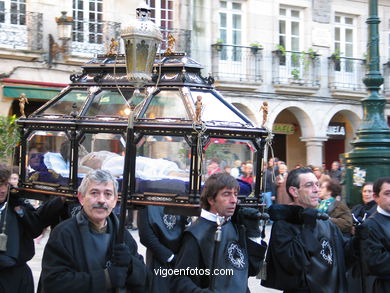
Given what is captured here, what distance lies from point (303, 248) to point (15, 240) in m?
2.28

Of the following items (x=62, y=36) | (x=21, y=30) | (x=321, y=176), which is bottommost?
(x=321, y=176)

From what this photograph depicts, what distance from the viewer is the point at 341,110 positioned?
24.8 meters

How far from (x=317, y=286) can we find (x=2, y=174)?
102 inches

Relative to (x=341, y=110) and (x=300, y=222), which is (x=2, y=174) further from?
(x=341, y=110)

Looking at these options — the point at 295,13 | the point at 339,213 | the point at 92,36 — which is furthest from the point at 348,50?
the point at 339,213

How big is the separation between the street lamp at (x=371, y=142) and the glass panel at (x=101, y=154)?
3.58 m

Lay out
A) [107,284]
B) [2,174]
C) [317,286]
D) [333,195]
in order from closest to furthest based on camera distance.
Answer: [107,284] → [317,286] → [2,174] → [333,195]

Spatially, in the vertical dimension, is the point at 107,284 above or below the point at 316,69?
below

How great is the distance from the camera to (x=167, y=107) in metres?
6.35

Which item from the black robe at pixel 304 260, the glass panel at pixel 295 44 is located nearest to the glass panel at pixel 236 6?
the glass panel at pixel 295 44

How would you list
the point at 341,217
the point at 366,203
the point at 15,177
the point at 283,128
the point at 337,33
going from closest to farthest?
1. the point at 15,177
2. the point at 341,217
3. the point at 366,203
4. the point at 337,33
5. the point at 283,128

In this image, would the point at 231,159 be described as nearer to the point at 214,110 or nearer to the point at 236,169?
the point at 236,169

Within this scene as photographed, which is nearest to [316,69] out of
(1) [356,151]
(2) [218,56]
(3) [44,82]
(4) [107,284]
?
(2) [218,56]

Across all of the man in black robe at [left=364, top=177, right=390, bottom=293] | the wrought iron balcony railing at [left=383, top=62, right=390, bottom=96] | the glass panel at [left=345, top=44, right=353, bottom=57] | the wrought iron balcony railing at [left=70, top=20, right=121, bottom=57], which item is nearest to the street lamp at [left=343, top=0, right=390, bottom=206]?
the man in black robe at [left=364, top=177, right=390, bottom=293]
